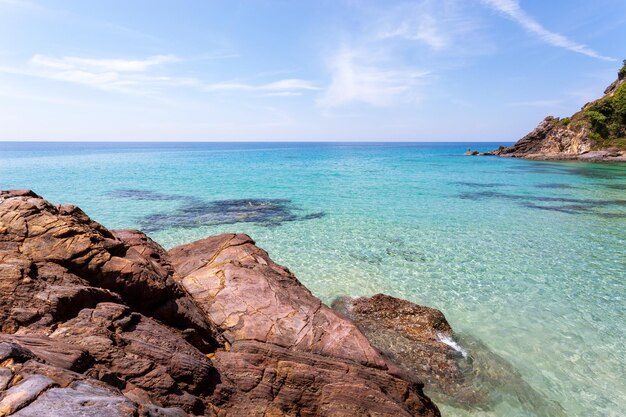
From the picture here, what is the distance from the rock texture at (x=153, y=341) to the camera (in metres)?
3.92

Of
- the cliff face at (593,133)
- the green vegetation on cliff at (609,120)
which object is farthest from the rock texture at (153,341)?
the green vegetation on cliff at (609,120)

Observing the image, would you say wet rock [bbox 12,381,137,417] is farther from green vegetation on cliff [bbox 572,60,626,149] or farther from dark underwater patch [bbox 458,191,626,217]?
green vegetation on cliff [bbox 572,60,626,149]

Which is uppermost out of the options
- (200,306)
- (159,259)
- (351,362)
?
(159,259)

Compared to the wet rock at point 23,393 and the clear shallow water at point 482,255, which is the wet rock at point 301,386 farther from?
the wet rock at point 23,393

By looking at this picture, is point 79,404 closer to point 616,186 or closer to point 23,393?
point 23,393

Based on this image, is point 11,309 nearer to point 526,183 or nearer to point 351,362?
point 351,362

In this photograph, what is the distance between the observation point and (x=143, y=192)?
3894cm

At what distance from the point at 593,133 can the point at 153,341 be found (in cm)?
10281

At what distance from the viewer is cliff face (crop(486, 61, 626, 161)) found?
76062mm

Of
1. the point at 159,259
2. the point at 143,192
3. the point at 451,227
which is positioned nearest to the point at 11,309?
the point at 159,259

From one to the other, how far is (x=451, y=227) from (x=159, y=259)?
19655 millimetres

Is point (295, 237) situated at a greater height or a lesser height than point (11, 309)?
lesser

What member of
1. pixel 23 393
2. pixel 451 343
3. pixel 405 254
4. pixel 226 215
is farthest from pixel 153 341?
pixel 226 215

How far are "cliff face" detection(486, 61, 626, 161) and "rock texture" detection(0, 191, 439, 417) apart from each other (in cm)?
9137
